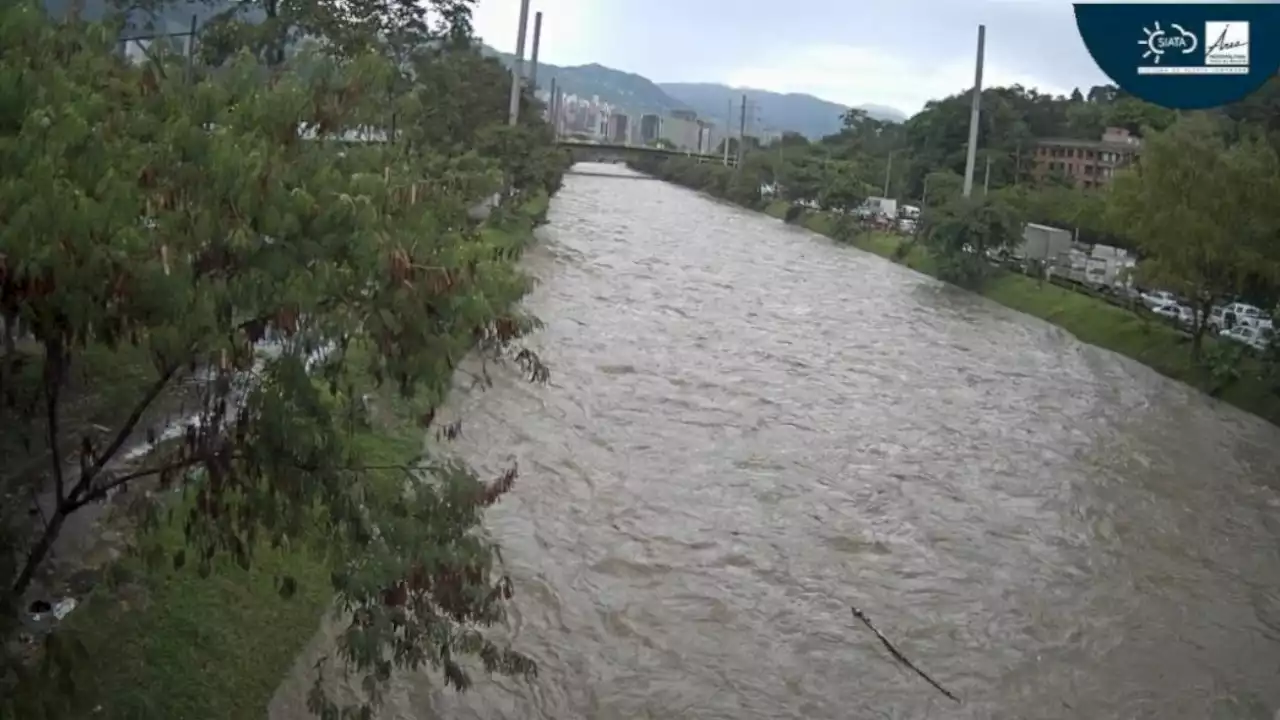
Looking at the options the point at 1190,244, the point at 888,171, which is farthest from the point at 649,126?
the point at 1190,244

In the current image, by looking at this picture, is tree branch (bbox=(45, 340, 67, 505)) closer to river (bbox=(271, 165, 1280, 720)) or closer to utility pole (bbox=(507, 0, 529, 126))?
river (bbox=(271, 165, 1280, 720))

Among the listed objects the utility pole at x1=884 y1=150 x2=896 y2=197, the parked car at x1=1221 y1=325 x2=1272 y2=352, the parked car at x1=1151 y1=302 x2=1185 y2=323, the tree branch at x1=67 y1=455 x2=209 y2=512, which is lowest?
the tree branch at x1=67 y1=455 x2=209 y2=512

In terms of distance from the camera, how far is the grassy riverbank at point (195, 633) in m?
5.20

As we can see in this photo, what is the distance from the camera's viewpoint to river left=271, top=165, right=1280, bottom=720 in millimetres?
7090

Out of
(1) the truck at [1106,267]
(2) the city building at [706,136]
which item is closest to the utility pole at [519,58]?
(1) the truck at [1106,267]

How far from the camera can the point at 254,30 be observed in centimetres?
1228

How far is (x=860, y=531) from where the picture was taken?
31.5ft

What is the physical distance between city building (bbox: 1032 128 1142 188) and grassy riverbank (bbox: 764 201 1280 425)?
7.88m

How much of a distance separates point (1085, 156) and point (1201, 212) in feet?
60.9

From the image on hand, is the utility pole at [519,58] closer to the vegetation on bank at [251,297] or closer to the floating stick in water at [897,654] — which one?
the floating stick in water at [897,654]

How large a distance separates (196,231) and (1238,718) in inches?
277

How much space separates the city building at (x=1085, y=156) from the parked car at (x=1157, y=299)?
10.9m

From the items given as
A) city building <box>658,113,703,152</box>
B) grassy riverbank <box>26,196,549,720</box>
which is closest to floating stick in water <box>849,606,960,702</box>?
grassy riverbank <box>26,196,549,720</box>

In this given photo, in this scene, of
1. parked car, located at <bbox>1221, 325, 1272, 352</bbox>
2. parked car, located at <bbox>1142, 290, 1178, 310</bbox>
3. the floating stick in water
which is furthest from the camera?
parked car, located at <bbox>1142, 290, 1178, 310</bbox>
